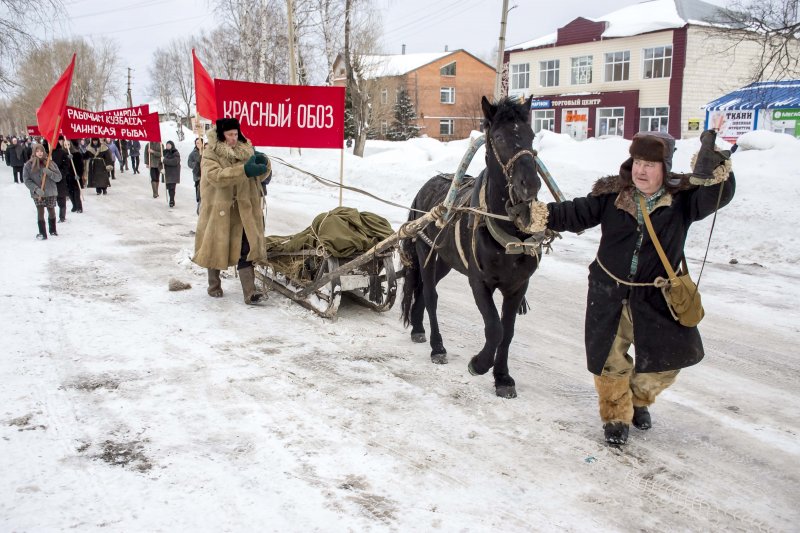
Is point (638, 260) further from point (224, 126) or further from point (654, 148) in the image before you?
point (224, 126)

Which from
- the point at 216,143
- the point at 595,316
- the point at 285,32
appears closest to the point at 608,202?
the point at 595,316

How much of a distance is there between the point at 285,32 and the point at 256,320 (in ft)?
106

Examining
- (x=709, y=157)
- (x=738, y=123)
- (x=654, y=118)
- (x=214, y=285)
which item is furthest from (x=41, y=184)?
(x=654, y=118)

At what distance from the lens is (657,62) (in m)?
33.6

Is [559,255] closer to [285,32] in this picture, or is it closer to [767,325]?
[767,325]

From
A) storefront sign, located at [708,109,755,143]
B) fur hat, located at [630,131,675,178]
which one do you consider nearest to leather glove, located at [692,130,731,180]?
fur hat, located at [630,131,675,178]

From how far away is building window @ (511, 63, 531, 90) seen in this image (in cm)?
3997

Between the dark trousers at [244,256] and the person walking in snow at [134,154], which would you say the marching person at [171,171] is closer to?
the dark trousers at [244,256]

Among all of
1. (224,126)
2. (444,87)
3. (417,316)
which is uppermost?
(444,87)

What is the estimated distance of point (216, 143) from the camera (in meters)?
6.65

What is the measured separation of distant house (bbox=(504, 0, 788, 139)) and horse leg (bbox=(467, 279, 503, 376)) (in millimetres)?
28108

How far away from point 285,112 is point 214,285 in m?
2.28

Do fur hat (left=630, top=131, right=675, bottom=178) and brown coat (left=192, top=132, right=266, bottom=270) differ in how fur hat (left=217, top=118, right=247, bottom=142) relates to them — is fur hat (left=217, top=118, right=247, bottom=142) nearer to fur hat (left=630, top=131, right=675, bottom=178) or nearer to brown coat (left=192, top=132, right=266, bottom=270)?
brown coat (left=192, top=132, right=266, bottom=270)

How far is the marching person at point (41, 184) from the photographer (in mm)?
10803
